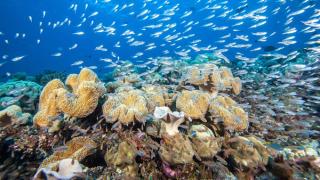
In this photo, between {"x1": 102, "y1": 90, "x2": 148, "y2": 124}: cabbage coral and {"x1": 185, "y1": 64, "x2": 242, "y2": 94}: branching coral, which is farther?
{"x1": 185, "y1": 64, "x2": 242, "y2": 94}: branching coral

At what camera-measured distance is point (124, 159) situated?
14.6ft

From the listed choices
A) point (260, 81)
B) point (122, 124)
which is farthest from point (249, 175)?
point (260, 81)

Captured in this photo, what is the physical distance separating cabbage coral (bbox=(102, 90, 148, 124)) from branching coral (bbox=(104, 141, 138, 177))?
0.59 meters

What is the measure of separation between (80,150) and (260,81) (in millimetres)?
8617

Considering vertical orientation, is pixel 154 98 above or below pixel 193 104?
above

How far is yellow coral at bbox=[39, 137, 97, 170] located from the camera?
4511 millimetres

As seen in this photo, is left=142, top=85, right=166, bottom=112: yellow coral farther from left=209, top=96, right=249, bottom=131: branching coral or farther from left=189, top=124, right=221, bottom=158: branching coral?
left=209, top=96, right=249, bottom=131: branching coral

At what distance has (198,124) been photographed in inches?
216

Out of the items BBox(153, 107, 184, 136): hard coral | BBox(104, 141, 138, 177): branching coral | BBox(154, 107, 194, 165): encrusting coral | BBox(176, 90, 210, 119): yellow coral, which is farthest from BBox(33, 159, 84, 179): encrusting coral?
BBox(176, 90, 210, 119): yellow coral

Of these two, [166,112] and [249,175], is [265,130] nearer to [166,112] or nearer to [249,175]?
[249,175]

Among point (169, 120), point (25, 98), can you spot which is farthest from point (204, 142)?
point (25, 98)

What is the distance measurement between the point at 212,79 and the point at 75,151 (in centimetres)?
452

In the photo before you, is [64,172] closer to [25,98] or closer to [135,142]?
[135,142]

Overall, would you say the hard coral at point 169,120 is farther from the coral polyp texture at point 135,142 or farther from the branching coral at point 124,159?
the branching coral at point 124,159
